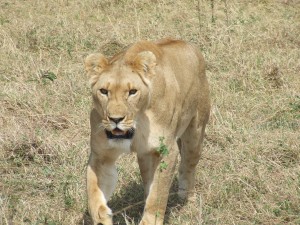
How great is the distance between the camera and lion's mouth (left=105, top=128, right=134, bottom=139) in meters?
4.20

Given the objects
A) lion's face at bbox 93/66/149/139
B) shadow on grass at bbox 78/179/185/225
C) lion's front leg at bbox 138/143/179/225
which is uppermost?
lion's face at bbox 93/66/149/139

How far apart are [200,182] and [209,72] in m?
2.47

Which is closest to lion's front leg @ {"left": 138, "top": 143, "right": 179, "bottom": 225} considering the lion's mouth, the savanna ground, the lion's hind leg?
the savanna ground

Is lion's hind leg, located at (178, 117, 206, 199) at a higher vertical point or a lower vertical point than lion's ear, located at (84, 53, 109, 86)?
lower

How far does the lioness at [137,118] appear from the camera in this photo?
13.7 feet

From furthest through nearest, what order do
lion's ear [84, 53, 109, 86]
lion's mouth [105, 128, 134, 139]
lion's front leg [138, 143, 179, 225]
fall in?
lion's front leg [138, 143, 179, 225] < lion's ear [84, 53, 109, 86] < lion's mouth [105, 128, 134, 139]

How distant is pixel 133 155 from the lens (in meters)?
6.06

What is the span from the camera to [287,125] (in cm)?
674

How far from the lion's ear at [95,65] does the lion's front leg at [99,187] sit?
489 mm

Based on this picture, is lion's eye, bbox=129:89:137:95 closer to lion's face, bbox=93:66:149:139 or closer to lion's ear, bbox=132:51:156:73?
lion's face, bbox=93:66:149:139

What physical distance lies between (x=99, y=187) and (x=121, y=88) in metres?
0.68

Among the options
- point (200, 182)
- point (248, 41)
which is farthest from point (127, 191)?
point (248, 41)

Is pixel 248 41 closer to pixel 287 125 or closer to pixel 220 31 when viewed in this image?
pixel 220 31

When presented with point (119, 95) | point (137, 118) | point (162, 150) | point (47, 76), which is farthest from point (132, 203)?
point (47, 76)
